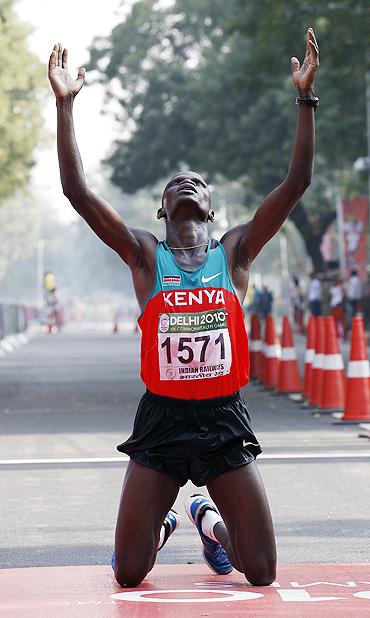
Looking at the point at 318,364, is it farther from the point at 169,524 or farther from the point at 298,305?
the point at 298,305

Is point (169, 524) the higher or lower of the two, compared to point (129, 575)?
higher

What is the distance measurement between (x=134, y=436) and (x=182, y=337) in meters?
0.50

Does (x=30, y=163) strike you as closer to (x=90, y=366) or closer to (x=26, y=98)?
(x=26, y=98)

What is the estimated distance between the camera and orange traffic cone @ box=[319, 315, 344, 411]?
15594 millimetres

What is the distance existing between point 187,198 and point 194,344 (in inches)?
23.8

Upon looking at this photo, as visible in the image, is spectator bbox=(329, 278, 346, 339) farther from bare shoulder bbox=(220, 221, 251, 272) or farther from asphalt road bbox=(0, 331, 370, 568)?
bare shoulder bbox=(220, 221, 251, 272)

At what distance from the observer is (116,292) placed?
193 meters

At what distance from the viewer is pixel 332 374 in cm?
1577

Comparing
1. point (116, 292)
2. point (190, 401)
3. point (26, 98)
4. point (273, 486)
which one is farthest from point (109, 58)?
point (116, 292)

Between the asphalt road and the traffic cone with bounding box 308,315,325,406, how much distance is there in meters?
0.23

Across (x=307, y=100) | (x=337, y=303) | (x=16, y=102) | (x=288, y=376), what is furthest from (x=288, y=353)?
(x=16, y=102)

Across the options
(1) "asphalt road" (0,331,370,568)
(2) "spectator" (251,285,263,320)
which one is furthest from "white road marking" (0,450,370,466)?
(2) "spectator" (251,285,263,320)

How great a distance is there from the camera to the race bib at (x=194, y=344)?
6629 millimetres

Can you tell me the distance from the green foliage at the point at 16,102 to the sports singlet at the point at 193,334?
41.2 meters
